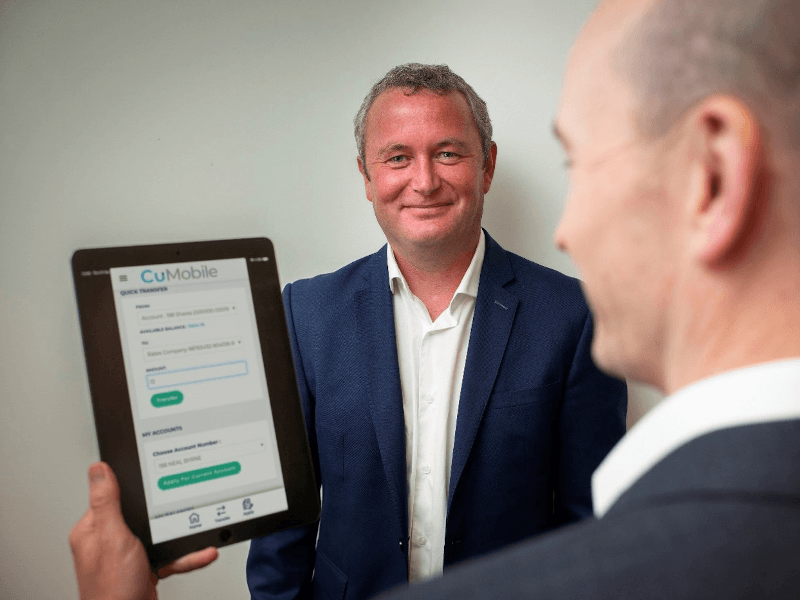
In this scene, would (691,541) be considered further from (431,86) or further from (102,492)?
(431,86)

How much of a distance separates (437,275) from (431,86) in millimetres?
471

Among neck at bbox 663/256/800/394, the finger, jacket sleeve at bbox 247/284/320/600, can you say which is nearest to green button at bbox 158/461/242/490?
the finger

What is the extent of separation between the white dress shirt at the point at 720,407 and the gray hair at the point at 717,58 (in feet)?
0.57

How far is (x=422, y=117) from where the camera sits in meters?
1.41

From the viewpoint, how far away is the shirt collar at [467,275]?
1411 millimetres

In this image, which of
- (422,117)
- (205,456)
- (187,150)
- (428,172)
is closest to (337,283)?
(428,172)

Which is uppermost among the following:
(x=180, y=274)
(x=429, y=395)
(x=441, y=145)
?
(x=441, y=145)

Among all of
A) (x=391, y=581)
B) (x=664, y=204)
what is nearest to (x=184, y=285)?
(x=664, y=204)

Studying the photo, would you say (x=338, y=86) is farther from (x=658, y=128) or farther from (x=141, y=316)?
(x=658, y=128)

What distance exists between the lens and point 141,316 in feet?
2.91

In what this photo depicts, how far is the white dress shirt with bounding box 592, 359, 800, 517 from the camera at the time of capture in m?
0.39

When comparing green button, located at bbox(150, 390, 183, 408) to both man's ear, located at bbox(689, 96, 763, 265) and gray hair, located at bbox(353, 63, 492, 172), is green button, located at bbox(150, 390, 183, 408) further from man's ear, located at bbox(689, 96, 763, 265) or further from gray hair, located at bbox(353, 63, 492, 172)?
gray hair, located at bbox(353, 63, 492, 172)

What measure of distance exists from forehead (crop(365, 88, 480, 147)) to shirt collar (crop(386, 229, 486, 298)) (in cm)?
28

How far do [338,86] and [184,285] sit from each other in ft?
3.51
